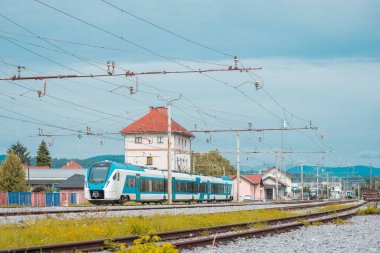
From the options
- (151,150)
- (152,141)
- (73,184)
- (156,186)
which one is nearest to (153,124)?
(152,141)

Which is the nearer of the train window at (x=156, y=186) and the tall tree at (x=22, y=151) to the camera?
the train window at (x=156, y=186)

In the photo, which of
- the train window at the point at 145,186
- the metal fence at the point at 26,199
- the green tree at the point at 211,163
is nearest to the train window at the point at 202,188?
the train window at the point at 145,186

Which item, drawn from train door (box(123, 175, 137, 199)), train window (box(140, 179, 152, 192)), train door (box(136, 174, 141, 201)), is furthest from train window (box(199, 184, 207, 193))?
train door (box(123, 175, 137, 199))

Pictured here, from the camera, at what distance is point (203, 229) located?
18359 mm

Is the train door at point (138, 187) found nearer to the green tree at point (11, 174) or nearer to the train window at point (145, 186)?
the train window at point (145, 186)

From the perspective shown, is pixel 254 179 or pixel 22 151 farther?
pixel 22 151

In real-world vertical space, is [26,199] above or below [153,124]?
below

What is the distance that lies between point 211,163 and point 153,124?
2279 centimetres

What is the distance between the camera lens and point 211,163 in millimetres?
136375

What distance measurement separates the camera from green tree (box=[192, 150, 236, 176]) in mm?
130250

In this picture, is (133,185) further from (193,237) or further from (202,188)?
(193,237)

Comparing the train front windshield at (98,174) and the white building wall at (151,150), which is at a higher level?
the white building wall at (151,150)

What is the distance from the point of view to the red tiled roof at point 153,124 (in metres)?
116

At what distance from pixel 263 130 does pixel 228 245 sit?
138 feet
